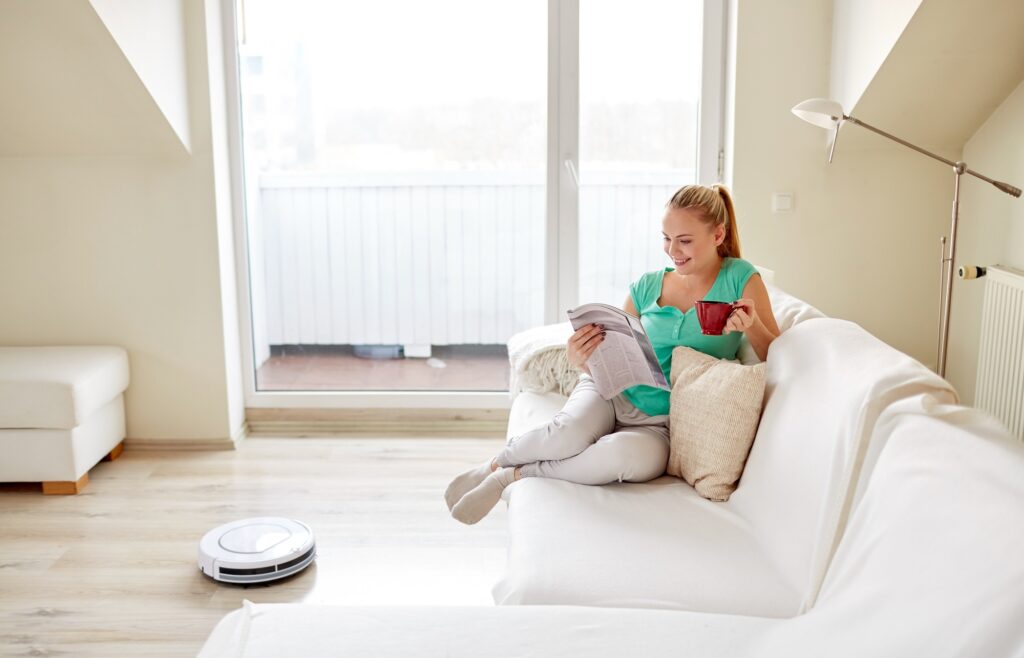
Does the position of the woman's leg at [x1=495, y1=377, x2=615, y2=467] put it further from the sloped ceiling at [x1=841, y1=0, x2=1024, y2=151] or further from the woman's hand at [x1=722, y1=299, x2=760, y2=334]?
the sloped ceiling at [x1=841, y1=0, x2=1024, y2=151]

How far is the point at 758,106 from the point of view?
3.53m

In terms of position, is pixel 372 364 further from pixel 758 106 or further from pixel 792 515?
pixel 792 515

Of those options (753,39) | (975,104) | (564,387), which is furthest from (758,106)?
(564,387)

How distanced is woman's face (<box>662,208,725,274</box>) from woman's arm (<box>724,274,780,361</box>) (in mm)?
136

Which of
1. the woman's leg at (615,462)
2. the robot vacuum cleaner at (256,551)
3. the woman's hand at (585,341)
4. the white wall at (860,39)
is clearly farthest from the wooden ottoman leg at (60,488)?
the white wall at (860,39)

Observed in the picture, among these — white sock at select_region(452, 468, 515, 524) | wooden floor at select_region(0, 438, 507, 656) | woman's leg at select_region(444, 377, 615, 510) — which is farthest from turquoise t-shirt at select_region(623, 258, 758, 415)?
wooden floor at select_region(0, 438, 507, 656)

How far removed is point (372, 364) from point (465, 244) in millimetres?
671

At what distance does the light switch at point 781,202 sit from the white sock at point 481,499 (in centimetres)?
179

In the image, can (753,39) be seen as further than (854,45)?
Yes

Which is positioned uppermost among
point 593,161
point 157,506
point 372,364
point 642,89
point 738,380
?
point 642,89

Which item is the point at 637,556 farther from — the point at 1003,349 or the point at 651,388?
the point at 1003,349

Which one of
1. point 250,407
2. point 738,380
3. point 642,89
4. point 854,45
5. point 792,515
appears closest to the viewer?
point 792,515

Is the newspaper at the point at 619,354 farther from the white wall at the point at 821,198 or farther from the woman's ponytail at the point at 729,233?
the white wall at the point at 821,198

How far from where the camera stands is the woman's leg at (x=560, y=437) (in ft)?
7.51
